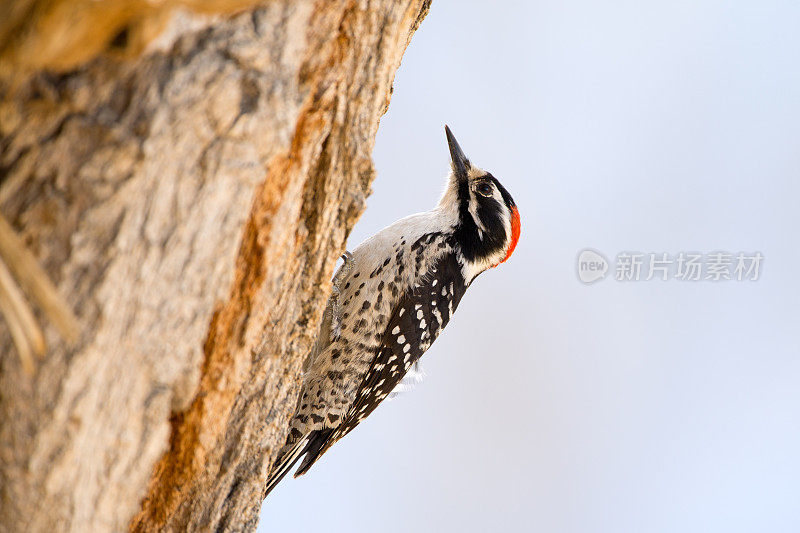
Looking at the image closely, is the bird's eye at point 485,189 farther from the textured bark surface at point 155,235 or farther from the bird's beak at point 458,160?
the textured bark surface at point 155,235

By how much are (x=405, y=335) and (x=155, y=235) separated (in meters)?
2.06

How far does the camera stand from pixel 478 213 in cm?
363

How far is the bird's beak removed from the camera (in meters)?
3.72

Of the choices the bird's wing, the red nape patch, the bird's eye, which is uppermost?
Result: the bird's eye

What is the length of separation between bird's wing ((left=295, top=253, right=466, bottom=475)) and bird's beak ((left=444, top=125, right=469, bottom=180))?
1.77 ft

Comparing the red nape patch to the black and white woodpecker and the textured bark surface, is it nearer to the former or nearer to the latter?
the black and white woodpecker

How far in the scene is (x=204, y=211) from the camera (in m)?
1.43

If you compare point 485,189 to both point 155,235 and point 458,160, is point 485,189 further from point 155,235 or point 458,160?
point 155,235

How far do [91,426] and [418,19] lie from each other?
1880 millimetres

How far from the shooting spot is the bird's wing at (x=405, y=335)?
3.29 meters
